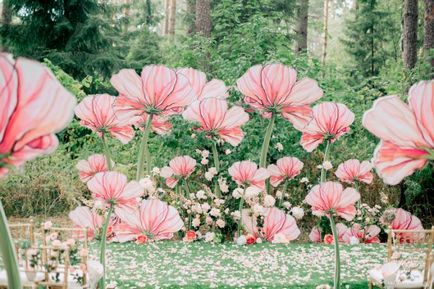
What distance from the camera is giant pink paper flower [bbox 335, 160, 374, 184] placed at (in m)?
4.46

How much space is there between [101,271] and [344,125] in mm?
1998

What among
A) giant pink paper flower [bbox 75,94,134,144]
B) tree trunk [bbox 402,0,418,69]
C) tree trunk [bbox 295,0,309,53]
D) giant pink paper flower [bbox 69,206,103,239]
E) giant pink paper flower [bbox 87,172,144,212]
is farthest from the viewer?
tree trunk [bbox 295,0,309,53]

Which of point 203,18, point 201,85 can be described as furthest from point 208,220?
point 203,18

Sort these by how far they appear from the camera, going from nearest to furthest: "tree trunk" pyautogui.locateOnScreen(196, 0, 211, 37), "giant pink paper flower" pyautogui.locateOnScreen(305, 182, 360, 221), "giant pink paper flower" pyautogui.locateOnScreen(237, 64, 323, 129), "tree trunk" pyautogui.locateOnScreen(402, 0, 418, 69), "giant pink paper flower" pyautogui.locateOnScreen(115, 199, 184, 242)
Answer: "giant pink paper flower" pyautogui.locateOnScreen(305, 182, 360, 221)
"giant pink paper flower" pyautogui.locateOnScreen(115, 199, 184, 242)
"giant pink paper flower" pyautogui.locateOnScreen(237, 64, 323, 129)
"tree trunk" pyautogui.locateOnScreen(402, 0, 418, 69)
"tree trunk" pyautogui.locateOnScreen(196, 0, 211, 37)

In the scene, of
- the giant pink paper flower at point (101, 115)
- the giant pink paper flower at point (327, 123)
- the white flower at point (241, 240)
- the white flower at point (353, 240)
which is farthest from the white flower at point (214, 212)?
the giant pink paper flower at point (101, 115)

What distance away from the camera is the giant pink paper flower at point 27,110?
149 cm

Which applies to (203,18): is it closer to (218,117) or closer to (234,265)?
(218,117)

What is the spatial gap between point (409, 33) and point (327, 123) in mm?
2995

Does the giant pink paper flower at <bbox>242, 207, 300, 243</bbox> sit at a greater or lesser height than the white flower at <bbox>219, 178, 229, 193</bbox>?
lesser

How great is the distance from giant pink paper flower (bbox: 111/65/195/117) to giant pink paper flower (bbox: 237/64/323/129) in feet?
1.85

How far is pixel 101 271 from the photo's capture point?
2.56 metres

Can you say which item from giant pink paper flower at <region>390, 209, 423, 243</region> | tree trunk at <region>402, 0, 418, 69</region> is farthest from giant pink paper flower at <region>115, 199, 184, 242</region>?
Answer: tree trunk at <region>402, 0, 418, 69</region>

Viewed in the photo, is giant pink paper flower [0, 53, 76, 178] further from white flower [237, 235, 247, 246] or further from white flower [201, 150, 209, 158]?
white flower [201, 150, 209, 158]

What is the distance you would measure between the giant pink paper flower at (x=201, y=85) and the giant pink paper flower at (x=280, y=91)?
246mm
